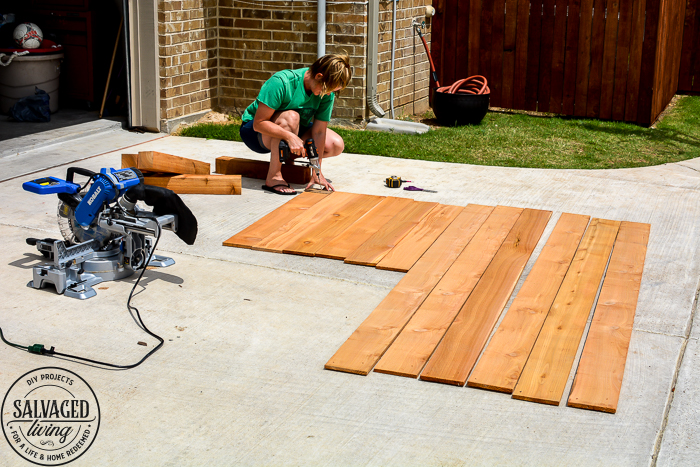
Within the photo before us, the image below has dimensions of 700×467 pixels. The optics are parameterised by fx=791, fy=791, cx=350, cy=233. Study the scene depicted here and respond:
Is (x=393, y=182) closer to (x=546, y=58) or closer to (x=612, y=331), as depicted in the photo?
(x=612, y=331)

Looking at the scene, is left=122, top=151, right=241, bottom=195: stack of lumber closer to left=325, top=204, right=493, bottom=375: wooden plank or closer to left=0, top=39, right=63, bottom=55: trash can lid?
left=325, top=204, right=493, bottom=375: wooden plank

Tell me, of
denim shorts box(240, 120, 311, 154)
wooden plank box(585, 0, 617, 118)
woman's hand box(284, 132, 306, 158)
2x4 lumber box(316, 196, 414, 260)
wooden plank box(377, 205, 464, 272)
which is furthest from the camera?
wooden plank box(585, 0, 617, 118)

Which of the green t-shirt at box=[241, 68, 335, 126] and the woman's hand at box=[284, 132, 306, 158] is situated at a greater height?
the green t-shirt at box=[241, 68, 335, 126]

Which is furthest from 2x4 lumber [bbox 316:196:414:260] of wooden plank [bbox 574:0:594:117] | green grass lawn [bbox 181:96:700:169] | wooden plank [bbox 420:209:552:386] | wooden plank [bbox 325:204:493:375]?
wooden plank [bbox 574:0:594:117]

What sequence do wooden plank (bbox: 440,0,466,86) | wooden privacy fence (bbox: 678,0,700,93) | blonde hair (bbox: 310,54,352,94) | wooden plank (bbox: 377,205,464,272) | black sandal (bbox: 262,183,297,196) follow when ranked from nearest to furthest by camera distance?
wooden plank (bbox: 377,205,464,272) < blonde hair (bbox: 310,54,352,94) < black sandal (bbox: 262,183,297,196) < wooden plank (bbox: 440,0,466,86) < wooden privacy fence (bbox: 678,0,700,93)

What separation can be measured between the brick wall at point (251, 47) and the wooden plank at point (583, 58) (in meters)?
2.10

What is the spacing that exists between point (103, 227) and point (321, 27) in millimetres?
4716

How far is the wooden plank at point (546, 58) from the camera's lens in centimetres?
976

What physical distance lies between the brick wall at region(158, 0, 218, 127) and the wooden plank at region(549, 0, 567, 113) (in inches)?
163

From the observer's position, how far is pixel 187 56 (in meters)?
8.27

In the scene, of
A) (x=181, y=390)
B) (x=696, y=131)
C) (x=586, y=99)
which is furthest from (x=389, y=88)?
(x=181, y=390)

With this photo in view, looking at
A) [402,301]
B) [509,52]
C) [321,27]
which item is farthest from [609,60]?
[402,301]

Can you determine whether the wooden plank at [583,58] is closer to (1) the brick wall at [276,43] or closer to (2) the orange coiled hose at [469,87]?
(2) the orange coiled hose at [469,87]

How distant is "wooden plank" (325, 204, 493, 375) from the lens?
11.7 feet
